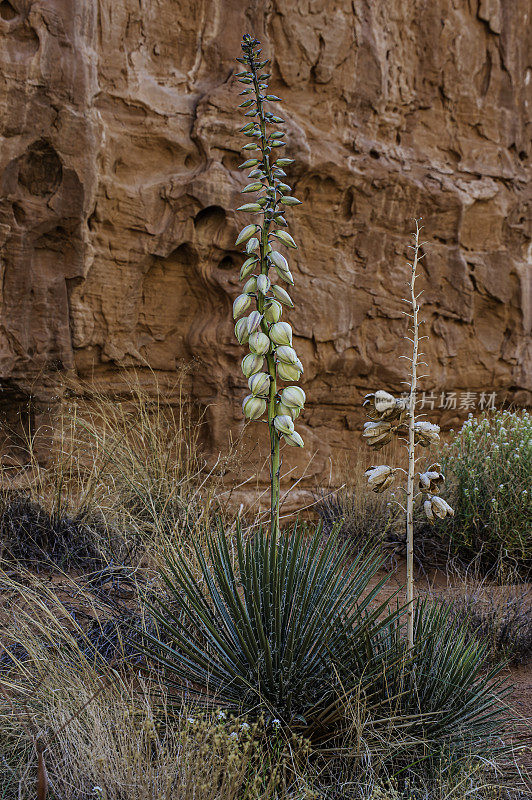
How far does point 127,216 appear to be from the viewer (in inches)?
294

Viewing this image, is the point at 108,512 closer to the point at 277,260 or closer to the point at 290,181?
the point at 277,260

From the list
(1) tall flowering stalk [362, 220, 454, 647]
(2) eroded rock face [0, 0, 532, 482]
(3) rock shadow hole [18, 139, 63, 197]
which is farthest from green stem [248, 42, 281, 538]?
(3) rock shadow hole [18, 139, 63, 197]

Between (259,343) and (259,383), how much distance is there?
0.44ft

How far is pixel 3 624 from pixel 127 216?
540 centimetres

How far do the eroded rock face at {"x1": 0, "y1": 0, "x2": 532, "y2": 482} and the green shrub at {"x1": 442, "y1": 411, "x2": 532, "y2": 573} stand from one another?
2.63m

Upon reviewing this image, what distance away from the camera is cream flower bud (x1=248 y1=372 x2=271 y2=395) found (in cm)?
231

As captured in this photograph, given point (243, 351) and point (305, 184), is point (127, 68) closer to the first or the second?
point (305, 184)

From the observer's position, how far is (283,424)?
2.29 meters

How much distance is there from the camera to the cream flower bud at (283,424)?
7.46ft

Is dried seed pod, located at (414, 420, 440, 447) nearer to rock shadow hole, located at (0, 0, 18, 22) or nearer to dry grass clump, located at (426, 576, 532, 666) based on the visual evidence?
dry grass clump, located at (426, 576, 532, 666)

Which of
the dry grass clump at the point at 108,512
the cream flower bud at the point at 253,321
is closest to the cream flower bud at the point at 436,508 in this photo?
the cream flower bud at the point at 253,321

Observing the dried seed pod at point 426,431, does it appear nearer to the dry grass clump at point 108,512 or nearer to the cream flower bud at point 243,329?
the cream flower bud at point 243,329

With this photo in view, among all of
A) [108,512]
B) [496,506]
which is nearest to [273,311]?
[108,512]

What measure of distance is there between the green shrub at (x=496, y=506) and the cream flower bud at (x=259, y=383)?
2.84m
